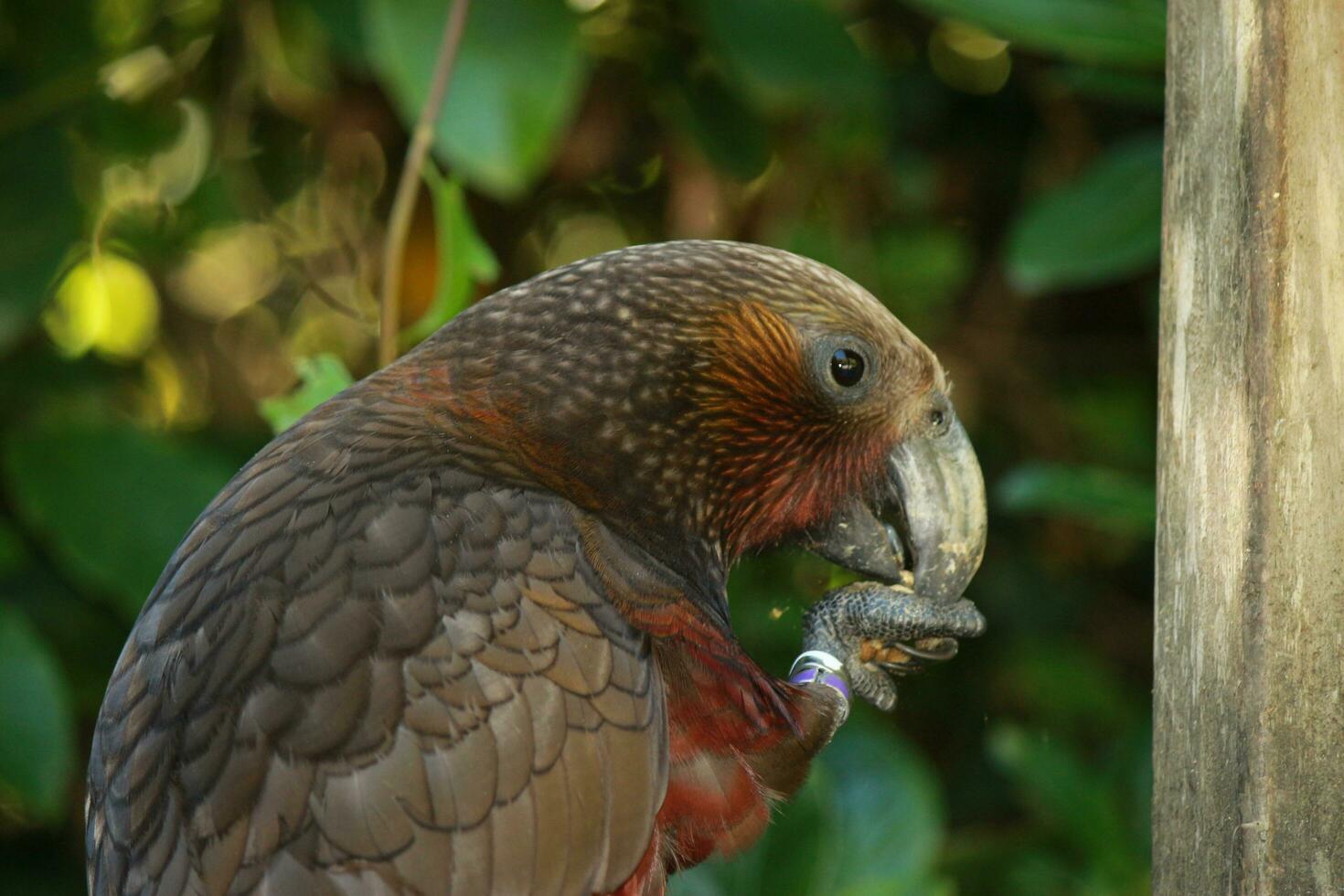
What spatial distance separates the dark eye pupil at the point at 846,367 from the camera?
169 centimetres

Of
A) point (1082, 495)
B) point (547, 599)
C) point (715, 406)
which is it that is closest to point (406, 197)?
point (715, 406)

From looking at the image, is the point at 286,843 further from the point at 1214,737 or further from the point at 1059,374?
the point at 1059,374

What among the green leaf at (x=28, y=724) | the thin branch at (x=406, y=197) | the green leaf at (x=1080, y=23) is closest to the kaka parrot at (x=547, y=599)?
the thin branch at (x=406, y=197)

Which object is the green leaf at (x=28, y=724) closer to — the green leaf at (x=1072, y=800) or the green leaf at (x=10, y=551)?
the green leaf at (x=10, y=551)

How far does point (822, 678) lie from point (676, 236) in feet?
6.85

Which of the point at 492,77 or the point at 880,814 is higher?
the point at 492,77

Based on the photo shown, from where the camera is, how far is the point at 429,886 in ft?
4.37

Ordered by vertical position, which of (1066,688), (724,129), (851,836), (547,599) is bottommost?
(1066,688)

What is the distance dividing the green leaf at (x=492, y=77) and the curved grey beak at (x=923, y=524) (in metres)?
0.89

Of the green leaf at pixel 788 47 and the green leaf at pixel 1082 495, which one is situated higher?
the green leaf at pixel 788 47

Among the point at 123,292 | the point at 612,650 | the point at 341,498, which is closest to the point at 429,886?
the point at 612,650

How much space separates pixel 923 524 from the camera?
175 centimetres

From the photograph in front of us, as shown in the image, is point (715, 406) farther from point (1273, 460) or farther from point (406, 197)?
point (406, 197)

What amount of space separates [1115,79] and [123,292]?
8.99 ft
